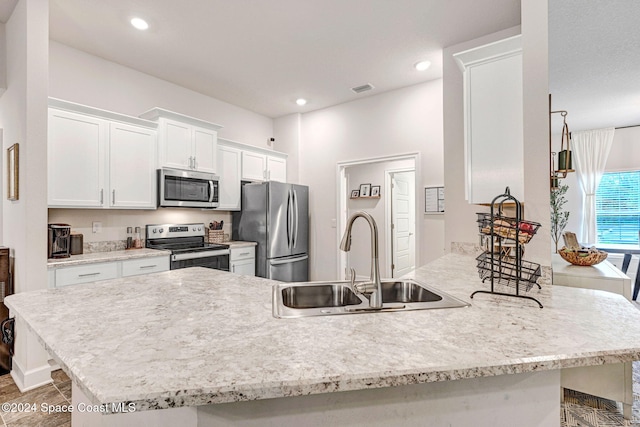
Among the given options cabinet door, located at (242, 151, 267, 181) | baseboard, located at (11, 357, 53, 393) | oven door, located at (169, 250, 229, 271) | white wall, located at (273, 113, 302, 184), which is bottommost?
baseboard, located at (11, 357, 53, 393)

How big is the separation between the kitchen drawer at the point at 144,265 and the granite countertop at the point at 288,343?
5.46ft

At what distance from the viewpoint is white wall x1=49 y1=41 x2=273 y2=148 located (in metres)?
2.95

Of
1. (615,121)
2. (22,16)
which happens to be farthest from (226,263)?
(615,121)

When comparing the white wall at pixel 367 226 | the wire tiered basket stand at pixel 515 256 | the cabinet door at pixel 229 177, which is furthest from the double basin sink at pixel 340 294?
the white wall at pixel 367 226

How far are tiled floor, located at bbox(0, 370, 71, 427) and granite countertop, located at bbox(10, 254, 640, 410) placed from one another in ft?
4.00

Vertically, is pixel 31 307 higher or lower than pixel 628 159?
lower

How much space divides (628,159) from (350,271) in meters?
6.11

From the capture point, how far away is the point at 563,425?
1809 mm

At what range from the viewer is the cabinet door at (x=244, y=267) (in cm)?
383

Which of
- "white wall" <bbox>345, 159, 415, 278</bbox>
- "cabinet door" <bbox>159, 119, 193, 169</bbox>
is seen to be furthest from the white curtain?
"cabinet door" <bbox>159, 119, 193, 169</bbox>

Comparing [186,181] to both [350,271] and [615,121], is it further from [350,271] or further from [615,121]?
[615,121]

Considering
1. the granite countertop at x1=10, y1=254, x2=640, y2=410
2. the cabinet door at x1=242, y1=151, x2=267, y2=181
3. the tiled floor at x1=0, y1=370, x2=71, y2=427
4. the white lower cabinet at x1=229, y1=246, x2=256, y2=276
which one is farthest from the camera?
the cabinet door at x1=242, y1=151, x2=267, y2=181

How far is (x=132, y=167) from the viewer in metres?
3.10

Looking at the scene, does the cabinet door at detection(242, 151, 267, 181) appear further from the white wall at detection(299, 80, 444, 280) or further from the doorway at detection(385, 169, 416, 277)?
the doorway at detection(385, 169, 416, 277)
